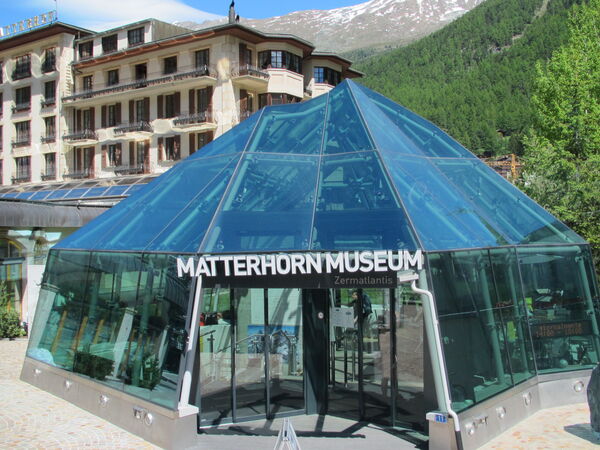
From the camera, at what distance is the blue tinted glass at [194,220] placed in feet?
43.3

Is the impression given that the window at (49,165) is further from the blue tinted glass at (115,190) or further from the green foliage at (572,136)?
the green foliage at (572,136)

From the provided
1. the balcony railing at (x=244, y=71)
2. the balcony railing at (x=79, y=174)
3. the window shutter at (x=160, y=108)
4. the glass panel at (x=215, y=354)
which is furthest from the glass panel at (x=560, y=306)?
the balcony railing at (x=79, y=174)

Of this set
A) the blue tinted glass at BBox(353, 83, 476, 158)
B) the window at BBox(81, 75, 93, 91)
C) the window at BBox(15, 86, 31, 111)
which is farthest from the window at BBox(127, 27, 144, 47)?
the blue tinted glass at BBox(353, 83, 476, 158)

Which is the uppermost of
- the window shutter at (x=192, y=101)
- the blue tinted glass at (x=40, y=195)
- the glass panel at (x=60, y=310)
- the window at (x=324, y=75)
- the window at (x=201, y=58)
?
the window at (x=324, y=75)

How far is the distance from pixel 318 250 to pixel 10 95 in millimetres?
57649

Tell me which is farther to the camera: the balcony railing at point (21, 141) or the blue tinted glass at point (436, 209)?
the balcony railing at point (21, 141)

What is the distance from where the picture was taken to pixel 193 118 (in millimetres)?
48281

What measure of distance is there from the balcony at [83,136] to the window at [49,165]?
9.60 feet

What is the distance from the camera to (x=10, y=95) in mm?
61156

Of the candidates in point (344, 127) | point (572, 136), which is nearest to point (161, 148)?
point (572, 136)

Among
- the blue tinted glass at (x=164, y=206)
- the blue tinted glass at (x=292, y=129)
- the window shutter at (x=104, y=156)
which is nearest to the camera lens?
the blue tinted glass at (x=164, y=206)

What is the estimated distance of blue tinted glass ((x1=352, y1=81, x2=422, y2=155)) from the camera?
14852 millimetres

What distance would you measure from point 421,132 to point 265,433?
28.4 feet

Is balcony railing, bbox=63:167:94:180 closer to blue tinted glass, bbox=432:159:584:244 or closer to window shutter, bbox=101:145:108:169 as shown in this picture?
window shutter, bbox=101:145:108:169
